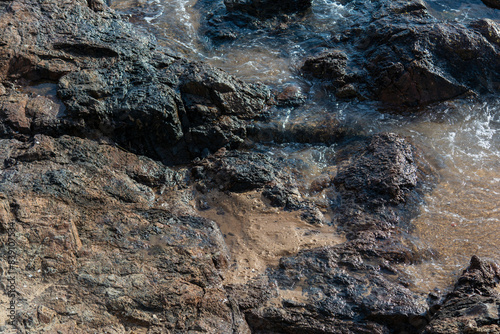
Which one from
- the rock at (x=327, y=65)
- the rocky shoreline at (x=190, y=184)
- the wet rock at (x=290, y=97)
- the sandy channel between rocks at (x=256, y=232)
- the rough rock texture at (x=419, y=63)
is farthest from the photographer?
the rock at (x=327, y=65)

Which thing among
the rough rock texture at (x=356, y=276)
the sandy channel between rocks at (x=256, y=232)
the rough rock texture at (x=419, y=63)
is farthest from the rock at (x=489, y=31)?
the sandy channel between rocks at (x=256, y=232)

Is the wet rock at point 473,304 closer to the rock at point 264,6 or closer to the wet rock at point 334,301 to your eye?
the wet rock at point 334,301

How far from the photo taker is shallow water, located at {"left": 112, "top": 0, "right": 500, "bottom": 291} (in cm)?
494

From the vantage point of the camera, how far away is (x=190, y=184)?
5.47 metres

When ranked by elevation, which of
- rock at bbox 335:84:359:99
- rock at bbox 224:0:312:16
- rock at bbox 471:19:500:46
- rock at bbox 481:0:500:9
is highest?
rock at bbox 481:0:500:9

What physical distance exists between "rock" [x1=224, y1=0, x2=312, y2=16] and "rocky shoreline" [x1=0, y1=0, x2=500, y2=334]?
1.55m

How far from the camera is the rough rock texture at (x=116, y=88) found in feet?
17.9

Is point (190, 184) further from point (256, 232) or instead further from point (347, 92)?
point (347, 92)

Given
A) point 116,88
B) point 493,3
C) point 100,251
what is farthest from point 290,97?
point 493,3

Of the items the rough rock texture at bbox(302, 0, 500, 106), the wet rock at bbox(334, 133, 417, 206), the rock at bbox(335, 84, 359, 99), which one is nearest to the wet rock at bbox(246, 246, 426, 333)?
the wet rock at bbox(334, 133, 417, 206)

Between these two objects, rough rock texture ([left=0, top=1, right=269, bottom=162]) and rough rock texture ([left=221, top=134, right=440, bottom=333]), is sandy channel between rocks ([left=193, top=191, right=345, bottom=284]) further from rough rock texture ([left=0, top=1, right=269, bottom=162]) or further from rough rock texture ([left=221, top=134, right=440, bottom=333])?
rough rock texture ([left=0, top=1, right=269, bottom=162])

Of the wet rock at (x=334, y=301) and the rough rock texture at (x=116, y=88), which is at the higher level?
the rough rock texture at (x=116, y=88)

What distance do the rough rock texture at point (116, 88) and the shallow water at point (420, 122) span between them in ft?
3.10

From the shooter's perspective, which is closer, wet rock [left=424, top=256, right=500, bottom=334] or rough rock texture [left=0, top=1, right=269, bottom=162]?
wet rock [left=424, top=256, right=500, bottom=334]
